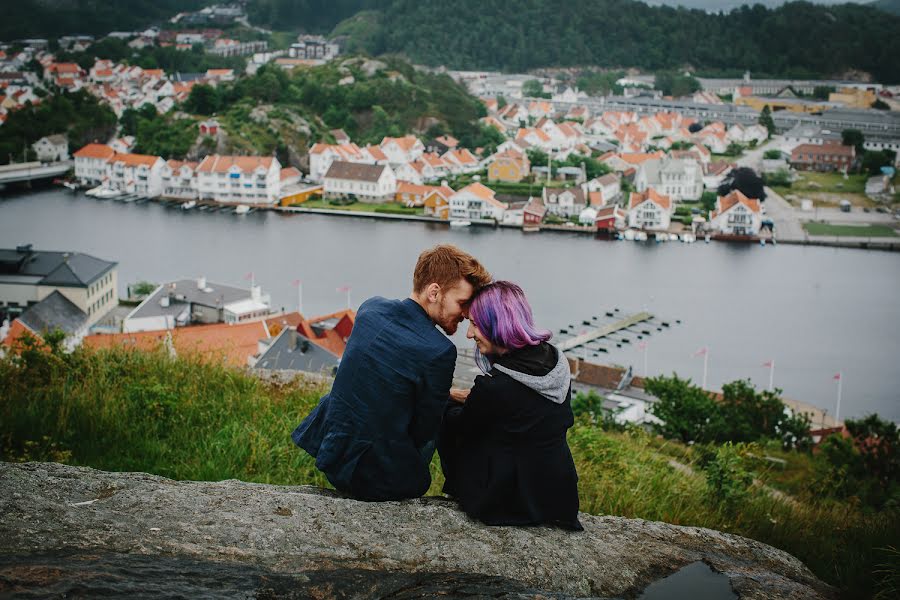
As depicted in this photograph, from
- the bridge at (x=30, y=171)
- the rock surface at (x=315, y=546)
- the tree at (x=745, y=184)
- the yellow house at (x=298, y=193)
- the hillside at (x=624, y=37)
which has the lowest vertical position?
the yellow house at (x=298, y=193)

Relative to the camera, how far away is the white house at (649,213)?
1180 cm

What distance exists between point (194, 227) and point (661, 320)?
6312 millimetres

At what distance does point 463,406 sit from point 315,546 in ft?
0.66

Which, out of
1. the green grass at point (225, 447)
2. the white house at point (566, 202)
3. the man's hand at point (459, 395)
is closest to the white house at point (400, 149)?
the white house at point (566, 202)

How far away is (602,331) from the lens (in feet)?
24.0

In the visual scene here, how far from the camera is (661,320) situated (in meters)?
7.73

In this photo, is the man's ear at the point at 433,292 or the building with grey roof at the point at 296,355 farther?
the building with grey roof at the point at 296,355

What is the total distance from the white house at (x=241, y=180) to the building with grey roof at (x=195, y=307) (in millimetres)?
6438

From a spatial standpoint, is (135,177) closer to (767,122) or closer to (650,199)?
(650,199)

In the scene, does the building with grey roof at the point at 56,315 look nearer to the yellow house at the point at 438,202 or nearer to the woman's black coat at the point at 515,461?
the woman's black coat at the point at 515,461

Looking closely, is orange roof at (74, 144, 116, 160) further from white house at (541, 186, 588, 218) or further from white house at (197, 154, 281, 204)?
white house at (541, 186, 588, 218)

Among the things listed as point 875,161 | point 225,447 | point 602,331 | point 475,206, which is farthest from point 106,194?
point 225,447

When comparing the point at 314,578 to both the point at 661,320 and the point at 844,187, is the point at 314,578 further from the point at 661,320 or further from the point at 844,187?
the point at 844,187

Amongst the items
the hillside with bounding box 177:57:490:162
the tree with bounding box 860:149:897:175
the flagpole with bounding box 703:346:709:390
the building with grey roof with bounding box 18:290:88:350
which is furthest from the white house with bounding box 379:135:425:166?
the building with grey roof with bounding box 18:290:88:350
